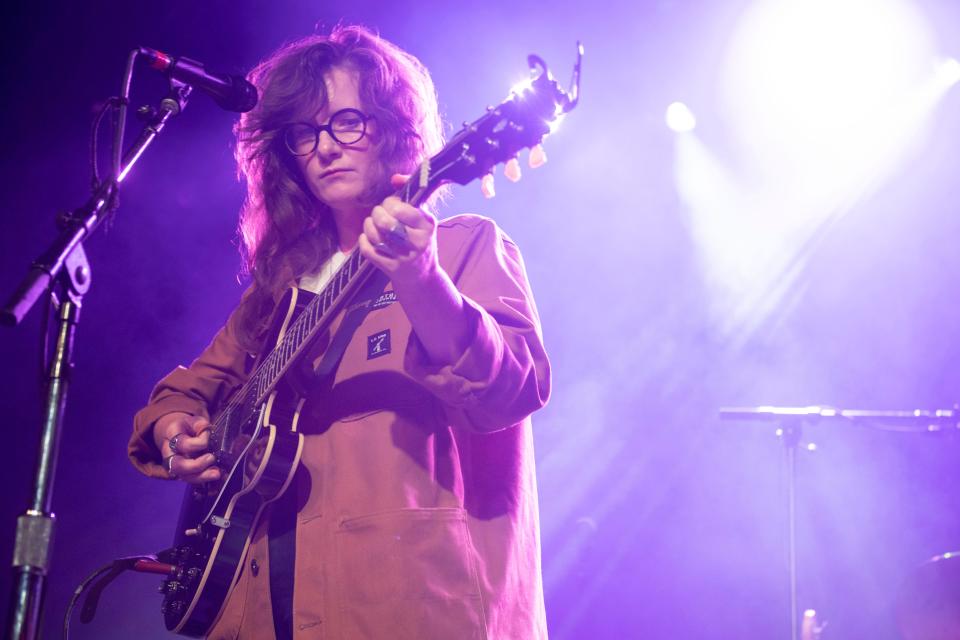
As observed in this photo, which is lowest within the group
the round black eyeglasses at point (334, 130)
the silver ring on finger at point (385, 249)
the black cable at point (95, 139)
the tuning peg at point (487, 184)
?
the silver ring on finger at point (385, 249)

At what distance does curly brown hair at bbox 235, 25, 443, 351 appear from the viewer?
247 cm

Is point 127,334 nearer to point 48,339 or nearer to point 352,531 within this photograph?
point 48,339

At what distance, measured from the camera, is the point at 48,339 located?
5.54ft

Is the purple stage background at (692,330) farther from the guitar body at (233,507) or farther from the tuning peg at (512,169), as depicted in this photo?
the tuning peg at (512,169)

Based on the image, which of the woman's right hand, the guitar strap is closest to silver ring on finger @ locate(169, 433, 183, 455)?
the woman's right hand

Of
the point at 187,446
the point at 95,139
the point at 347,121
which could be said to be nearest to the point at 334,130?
the point at 347,121

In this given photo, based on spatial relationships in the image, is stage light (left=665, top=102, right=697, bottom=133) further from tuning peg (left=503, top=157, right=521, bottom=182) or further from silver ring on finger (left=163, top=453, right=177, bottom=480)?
silver ring on finger (left=163, top=453, right=177, bottom=480)

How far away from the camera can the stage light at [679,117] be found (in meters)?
6.05

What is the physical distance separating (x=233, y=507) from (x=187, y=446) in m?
0.34

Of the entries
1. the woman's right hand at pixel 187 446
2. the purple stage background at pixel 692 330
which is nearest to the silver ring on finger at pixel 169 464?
the woman's right hand at pixel 187 446

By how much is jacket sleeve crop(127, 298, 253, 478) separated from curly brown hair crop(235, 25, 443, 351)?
0.09 meters

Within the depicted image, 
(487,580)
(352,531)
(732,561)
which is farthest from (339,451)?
(732,561)

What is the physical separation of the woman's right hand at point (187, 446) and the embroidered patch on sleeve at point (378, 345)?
1.94 ft

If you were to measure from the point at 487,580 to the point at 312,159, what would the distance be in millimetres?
1346
